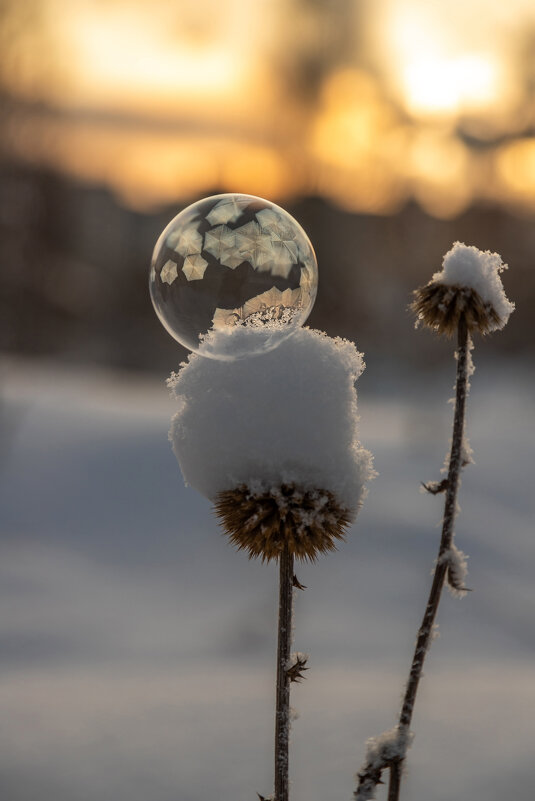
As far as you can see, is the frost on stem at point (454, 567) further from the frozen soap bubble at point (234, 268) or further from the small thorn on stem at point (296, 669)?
the frozen soap bubble at point (234, 268)

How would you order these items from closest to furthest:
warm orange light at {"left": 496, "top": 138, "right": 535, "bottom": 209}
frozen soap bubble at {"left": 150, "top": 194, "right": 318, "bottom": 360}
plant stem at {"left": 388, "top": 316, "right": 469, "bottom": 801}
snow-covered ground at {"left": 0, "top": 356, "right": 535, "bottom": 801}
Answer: plant stem at {"left": 388, "top": 316, "right": 469, "bottom": 801}
frozen soap bubble at {"left": 150, "top": 194, "right": 318, "bottom": 360}
snow-covered ground at {"left": 0, "top": 356, "right": 535, "bottom": 801}
warm orange light at {"left": 496, "top": 138, "right": 535, "bottom": 209}

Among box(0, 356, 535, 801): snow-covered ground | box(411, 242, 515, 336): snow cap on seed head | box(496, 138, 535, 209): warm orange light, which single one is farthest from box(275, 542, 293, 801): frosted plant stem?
box(496, 138, 535, 209): warm orange light

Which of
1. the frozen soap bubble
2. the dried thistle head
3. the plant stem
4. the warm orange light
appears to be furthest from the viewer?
the warm orange light

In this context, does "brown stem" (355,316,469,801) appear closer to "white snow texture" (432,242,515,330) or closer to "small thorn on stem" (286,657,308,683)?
"white snow texture" (432,242,515,330)

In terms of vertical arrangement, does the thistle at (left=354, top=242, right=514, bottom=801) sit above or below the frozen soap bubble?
below

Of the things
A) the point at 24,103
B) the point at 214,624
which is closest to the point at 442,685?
the point at 214,624

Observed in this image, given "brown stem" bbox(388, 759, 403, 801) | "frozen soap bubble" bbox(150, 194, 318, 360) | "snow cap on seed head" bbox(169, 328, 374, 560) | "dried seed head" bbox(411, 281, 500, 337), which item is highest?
"frozen soap bubble" bbox(150, 194, 318, 360)

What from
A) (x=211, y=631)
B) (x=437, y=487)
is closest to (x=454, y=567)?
(x=437, y=487)

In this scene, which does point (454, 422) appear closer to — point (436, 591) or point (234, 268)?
point (436, 591)
